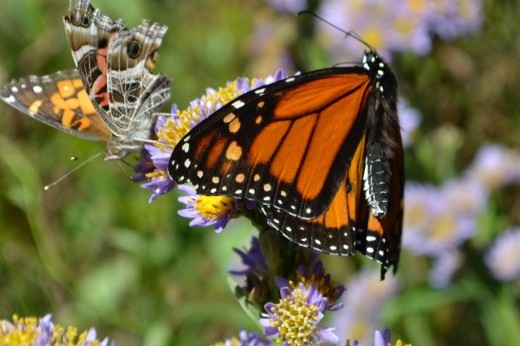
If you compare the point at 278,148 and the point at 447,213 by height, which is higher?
the point at 447,213

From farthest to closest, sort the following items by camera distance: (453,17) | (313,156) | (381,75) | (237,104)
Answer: (453,17)
(381,75)
(313,156)
(237,104)

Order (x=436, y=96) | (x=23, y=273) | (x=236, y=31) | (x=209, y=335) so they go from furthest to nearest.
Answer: (x=236, y=31)
(x=436, y=96)
(x=209, y=335)
(x=23, y=273)

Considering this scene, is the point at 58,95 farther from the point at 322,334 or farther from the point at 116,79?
the point at 322,334

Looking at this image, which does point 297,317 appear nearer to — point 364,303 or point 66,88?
point 66,88

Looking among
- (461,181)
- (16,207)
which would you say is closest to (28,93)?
(16,207)

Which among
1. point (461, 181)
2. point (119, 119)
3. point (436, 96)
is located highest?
point (436, 96)

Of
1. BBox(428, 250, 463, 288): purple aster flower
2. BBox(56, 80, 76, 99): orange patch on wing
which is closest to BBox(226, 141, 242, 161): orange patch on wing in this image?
BBox(56, 80, 76, 99): orange patch on wing

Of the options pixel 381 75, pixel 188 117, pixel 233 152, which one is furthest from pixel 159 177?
pixel 381 75
